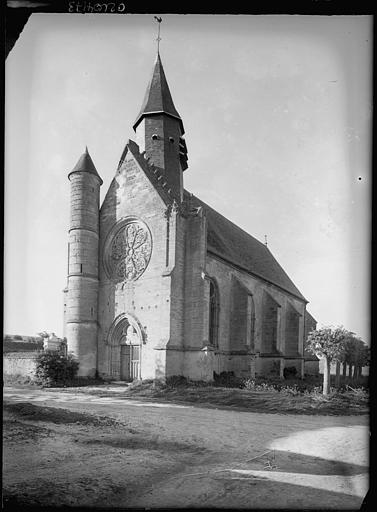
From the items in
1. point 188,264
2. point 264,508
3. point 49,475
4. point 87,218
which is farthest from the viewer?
point 188,264

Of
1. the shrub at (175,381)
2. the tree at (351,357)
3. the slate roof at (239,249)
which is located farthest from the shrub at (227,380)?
the tree at (351,357)

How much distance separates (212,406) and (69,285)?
7.96 metres

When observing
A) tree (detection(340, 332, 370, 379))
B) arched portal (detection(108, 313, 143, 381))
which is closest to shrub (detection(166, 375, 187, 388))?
arched portal (detection(108, 313, 143, 381))

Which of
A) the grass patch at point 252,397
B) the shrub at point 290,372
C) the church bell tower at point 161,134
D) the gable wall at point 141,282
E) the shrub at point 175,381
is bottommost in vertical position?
the shrub at point 290,372

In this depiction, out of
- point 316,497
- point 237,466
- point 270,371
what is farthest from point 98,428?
point 270,371

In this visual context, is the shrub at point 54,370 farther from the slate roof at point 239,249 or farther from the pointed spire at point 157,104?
the pointed spire at point 157,104

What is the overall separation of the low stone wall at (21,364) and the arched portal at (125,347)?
349cm

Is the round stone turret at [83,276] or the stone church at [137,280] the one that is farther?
the stone church at [137,280]

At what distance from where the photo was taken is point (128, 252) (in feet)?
51.2

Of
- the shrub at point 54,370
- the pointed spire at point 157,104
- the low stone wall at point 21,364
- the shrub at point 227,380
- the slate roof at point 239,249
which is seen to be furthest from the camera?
the slate roof at point 239,249

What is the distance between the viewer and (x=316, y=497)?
600 cm

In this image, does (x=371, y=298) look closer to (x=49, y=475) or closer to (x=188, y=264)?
(x=49, y=475)

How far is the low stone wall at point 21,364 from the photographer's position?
12922 mm

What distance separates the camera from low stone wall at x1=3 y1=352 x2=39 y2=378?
12.9 meters
